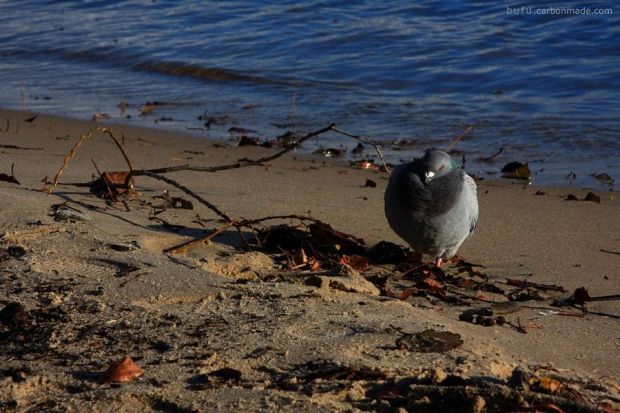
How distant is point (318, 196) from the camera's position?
541cm

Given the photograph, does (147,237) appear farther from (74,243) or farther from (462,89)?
(462,89)

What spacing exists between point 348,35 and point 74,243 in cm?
966

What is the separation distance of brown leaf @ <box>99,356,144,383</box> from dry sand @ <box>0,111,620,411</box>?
3 centimetres

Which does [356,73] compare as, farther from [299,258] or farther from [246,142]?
[299,258]

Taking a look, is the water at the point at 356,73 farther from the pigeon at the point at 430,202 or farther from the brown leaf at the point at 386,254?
the pigeon at the point at 430,202

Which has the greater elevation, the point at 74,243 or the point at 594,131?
the point at 74,243

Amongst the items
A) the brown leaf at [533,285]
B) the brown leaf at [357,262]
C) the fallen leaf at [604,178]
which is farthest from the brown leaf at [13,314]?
the fallen leaf at [604,178]

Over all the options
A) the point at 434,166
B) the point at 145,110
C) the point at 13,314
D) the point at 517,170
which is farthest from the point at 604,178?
the point at 145,110

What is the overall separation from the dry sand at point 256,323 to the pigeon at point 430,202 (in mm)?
257

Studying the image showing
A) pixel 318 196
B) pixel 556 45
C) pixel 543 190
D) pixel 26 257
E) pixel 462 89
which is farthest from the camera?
pixel 556 45

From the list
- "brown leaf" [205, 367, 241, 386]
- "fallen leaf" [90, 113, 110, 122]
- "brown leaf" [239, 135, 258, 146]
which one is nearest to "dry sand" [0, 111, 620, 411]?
"brown leaf" [205, 367, 241, 386]

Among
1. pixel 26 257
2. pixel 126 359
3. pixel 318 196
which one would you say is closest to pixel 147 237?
pixel 26 257

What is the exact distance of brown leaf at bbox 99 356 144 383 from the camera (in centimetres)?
243

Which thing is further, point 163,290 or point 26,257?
point 26,257
